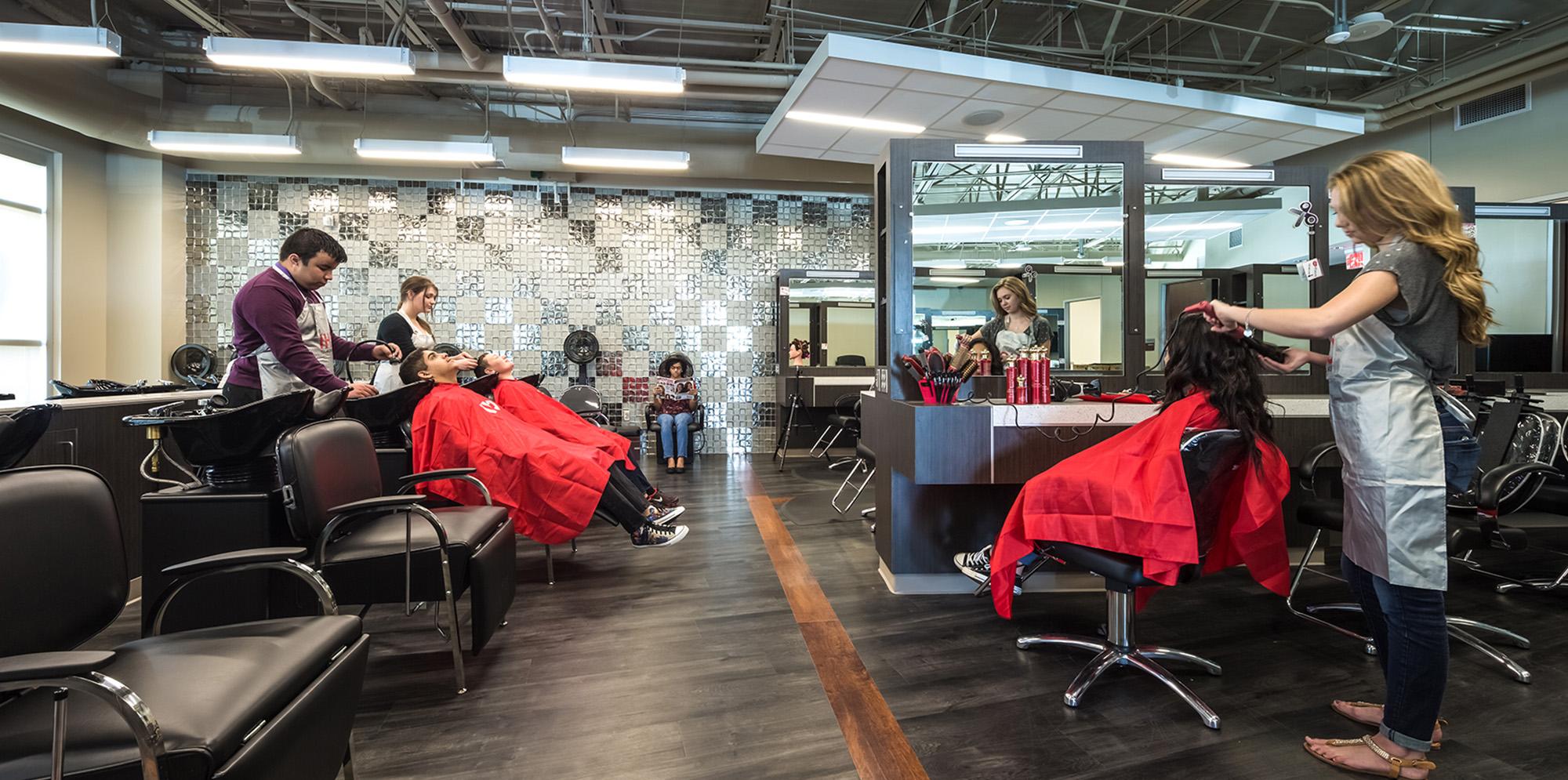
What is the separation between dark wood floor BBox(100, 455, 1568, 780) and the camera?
1677 millimetres

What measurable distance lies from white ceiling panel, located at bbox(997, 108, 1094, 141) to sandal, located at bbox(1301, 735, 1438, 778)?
4.72 metres

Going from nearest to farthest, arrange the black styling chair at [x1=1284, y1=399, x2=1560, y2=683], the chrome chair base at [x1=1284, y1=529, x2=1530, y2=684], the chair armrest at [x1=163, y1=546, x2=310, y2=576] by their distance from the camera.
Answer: the chair armrest at [x1=163, y1=546, x2=310, y2=576], the chrome chair base at [x1=1284, y1=529, x2=1530, y2=684], the black styling chair at [x1=1284, y1=399, x2=1560, y2=683]

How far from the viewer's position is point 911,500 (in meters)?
2.94

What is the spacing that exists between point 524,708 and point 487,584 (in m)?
0.41

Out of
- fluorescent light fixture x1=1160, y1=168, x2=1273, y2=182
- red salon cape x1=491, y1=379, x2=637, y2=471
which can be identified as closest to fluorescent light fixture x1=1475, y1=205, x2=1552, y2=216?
fluorescent light fixture x1=1160, y1=168, x2=1273, y2=182

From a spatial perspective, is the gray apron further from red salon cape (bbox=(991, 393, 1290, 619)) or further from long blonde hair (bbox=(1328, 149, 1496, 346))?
red salon cape (bbox=(991, 393, 1290, 619))

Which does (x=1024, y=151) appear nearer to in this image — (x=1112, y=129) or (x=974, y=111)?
(x=974, y=111)

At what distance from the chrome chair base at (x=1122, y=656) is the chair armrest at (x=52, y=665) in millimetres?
2023

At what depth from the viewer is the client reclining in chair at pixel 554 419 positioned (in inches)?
137

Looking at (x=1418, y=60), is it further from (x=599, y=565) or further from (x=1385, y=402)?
(x=599, y=565)

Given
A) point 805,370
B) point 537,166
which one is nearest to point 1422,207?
point 805,370

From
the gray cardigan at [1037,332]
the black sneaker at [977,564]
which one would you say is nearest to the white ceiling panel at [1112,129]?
the gray cardigan at [1037,332]

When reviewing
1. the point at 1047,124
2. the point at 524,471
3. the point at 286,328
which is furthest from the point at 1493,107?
the point at 286,328

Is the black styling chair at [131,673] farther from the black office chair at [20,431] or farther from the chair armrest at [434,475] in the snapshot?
the chair armrest at [434,475]
